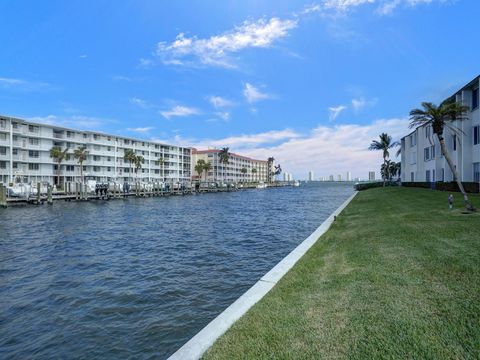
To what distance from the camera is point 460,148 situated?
107 ft

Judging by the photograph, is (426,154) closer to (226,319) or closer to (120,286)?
(120,286)

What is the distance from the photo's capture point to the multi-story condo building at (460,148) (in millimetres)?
30641

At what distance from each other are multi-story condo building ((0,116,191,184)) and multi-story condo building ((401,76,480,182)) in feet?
225

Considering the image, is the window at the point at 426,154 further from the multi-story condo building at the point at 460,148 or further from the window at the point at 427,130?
the window at the point at 427,130

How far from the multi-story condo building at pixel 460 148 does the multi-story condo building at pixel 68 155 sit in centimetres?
6869

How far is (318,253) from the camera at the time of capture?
1091 cm

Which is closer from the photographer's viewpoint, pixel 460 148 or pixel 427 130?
pixel 460 148

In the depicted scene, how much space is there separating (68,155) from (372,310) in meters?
88.0

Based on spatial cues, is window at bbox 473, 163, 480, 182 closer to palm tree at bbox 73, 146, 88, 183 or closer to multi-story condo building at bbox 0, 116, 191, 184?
Answer: multi-story condo building at bbox 0, 116, 191, 184

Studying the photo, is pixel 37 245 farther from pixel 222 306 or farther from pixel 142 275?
pixel 222 306

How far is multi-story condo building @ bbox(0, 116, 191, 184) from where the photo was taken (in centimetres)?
6538

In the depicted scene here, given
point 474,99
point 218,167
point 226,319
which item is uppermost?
point 474,99

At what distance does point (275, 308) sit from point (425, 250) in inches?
228

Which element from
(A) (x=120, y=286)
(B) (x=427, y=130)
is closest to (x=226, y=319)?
(A) (x=120, y=286)
